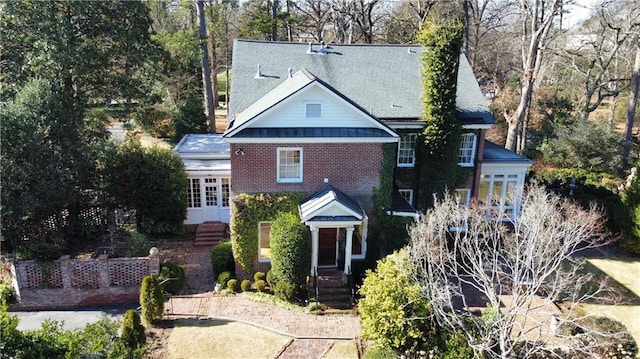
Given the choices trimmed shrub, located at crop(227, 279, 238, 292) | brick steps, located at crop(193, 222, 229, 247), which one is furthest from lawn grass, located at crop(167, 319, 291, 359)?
brick steps, located at crop(193, 222, 229, 247)

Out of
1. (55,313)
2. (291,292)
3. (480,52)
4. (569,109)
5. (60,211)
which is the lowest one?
(55,313)

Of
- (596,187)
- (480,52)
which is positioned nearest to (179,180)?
(596,187)

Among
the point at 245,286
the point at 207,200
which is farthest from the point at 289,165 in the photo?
the point at 207,200

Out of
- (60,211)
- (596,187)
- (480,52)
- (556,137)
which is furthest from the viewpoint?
(480,52)

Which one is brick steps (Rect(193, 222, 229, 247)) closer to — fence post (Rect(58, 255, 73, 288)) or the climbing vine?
fence post (Rect(58, 255, 73, 288))

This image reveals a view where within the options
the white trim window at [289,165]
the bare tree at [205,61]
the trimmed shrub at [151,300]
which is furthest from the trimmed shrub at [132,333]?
the bare tree at [205,61]

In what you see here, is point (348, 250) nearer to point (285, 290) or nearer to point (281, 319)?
point (285, 290)

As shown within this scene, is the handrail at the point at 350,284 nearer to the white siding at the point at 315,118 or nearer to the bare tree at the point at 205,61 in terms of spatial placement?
the white siding at the point at 315,118

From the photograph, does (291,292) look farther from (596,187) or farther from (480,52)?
(480,52)
